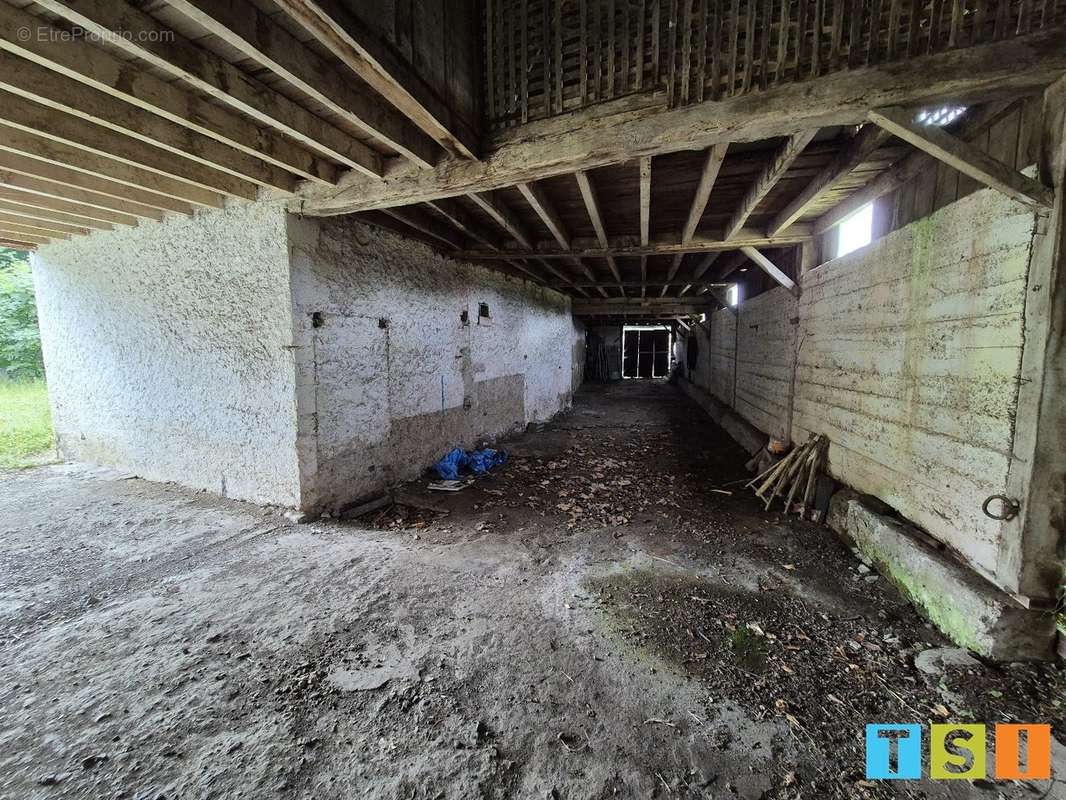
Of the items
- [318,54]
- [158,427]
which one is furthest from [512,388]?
[318,54]

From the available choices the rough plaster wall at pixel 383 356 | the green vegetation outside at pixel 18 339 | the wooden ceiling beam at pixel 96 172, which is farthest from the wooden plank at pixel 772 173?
the green vegetation outside at pixel 18 339

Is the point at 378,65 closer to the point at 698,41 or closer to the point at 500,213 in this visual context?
the point at 698,41

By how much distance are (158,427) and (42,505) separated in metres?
1.15

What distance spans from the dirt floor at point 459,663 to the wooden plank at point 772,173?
9.52 ft

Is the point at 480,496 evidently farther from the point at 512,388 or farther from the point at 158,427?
the point at 158,427

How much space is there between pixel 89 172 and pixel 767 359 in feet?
24.9

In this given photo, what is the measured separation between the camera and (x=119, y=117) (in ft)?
7.59

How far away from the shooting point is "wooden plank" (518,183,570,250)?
11.1ft

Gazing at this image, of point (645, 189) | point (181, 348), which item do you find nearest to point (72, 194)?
point (181, 348)

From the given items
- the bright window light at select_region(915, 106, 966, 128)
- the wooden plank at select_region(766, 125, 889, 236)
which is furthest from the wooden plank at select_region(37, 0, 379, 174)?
the bright window light at select_region(915, 106, 966, 128)

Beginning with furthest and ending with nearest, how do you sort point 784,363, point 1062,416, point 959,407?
point 784,363
point 959,407
point 1062,416

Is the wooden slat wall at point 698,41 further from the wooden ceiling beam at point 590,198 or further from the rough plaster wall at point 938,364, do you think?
the rough plaster wall at point 938,364

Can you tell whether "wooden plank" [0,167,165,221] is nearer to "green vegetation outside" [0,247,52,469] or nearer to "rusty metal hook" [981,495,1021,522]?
"rusty metal hook" [981,495,1021,522]

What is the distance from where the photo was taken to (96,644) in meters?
2.21
